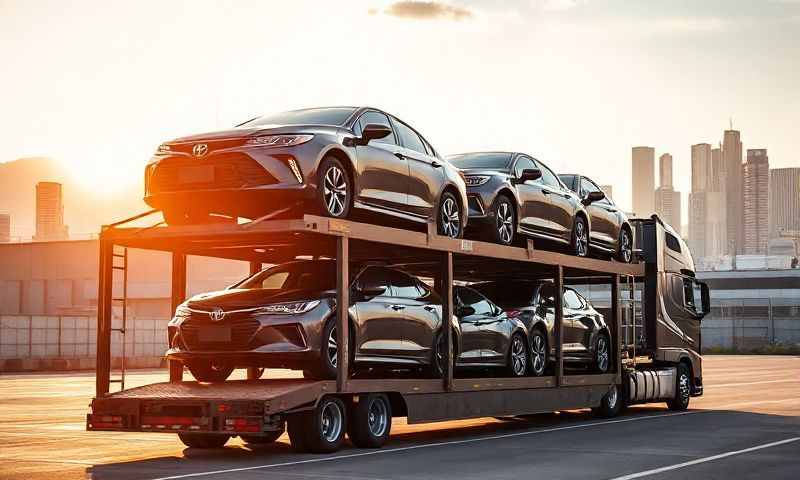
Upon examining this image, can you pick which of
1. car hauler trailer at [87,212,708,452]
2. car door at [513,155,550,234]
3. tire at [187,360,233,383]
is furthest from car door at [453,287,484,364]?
tire at [187,360,233,383]

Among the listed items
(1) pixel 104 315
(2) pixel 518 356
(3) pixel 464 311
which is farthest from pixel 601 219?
(1) pixel 104 315

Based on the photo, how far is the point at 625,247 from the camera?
68.4 feet

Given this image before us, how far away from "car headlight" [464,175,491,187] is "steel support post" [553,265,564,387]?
2058 mm

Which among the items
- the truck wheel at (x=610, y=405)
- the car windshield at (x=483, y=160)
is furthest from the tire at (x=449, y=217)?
the truck wheel at (x=610, y=405)

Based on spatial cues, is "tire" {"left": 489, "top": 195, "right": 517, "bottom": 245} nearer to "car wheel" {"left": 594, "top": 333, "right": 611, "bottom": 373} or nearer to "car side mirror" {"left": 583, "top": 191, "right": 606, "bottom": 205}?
"car side mirror" {"left": 583, "top": 191, "right": 606, "bottom": 205}

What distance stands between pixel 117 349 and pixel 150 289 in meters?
42.4

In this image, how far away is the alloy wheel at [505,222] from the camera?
1633 cm

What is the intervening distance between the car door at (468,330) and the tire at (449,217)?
3.82 ft

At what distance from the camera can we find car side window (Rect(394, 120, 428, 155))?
46.9 feet

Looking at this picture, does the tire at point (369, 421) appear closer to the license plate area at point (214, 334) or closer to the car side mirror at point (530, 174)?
the license plate area at point (214, 334)

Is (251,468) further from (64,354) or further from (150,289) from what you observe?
(150,289)

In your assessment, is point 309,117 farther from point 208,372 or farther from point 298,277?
point 208,372

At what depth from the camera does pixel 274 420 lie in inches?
463

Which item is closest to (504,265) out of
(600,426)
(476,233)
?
(476,233)
